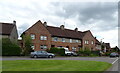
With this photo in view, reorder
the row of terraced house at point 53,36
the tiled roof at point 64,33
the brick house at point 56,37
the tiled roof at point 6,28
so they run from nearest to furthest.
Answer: the tiled roof at point 6,28 → the row of terraced house at point 53,36 → the brick house at point 56,37 → the tiled roof at point 64,33

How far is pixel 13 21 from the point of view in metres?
48.2

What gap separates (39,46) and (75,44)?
50.2 ft

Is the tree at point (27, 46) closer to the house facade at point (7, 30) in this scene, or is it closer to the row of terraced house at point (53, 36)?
the row of terraced house at point (53, 36)

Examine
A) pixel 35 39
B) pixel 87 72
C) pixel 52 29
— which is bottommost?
pixel 87 72

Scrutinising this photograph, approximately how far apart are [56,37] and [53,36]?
1310 mm

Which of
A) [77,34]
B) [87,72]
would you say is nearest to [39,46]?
[77,34]

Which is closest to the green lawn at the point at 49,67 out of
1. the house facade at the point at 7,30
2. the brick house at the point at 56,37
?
the house facade at the point at 7,30

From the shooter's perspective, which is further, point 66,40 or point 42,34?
point 66,40

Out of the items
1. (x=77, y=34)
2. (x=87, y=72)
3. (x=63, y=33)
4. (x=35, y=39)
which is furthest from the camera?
(x=77, y=34)

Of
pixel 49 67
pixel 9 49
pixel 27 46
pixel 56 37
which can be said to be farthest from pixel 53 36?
pixel 49 67

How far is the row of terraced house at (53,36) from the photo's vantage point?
4281 centimetres

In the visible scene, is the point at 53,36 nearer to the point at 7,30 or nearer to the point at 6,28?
the point at 7,30

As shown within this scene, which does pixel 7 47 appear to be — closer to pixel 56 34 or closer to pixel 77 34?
pixel 56 34

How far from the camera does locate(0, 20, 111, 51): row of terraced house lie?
42812mm
